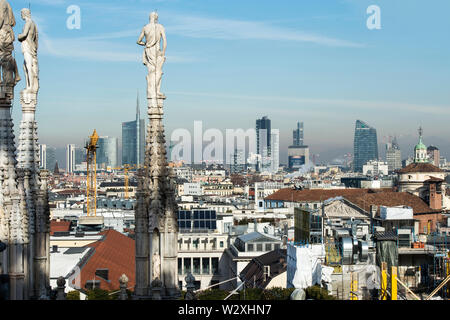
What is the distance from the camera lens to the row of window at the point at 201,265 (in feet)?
210

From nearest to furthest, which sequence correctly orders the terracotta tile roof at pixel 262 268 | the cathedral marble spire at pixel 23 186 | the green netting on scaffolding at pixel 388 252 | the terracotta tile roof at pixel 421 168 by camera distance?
1. the cathedral marble spire at pixel 23 186
2. the green netting on scaffolding at pixel 388 252
3. the terracotta tile roof at pixel 262 268
4. the terracotta tile roof at pixel 421 168

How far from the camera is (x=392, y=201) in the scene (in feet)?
344

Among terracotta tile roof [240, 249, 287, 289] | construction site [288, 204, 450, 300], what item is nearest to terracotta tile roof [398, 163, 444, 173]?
terracotta tile roof [240, 249, 287, 289]

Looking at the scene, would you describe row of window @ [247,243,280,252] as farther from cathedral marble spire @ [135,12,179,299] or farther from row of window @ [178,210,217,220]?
cathedral marble spire @ [135,12,179,299]

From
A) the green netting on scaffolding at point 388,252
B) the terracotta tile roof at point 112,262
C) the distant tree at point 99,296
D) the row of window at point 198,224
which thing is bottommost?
the row of window at point 198,224

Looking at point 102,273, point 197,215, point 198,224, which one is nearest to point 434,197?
point 197,215

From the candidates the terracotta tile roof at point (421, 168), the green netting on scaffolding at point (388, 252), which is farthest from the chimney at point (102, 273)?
the terracotta tile roof at point (421, 168)

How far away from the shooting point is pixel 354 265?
28.0 m

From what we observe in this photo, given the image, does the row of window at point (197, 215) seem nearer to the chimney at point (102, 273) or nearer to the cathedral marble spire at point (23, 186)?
the chimney at point (102, 273)

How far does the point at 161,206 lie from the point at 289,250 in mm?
23293

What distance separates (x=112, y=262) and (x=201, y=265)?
89.7 feet

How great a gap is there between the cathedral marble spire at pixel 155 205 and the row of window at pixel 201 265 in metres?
51.7
